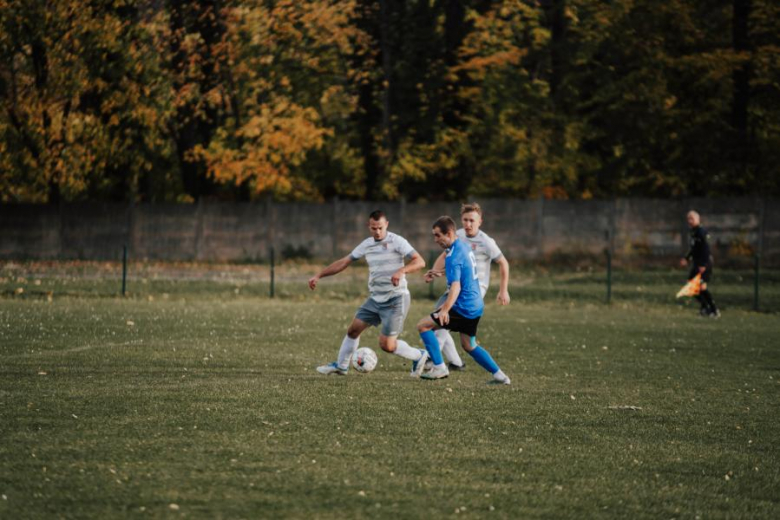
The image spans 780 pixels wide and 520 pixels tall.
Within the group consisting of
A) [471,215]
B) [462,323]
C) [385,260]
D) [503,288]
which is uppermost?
[471,215]

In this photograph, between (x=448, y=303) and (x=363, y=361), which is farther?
(x=363, y=361)

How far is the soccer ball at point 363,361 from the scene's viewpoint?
1340 centimetres

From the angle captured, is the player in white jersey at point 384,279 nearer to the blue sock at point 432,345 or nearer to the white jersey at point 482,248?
the blue sock at point 432,345

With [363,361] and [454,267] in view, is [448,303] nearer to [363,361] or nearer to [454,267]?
[454,267]

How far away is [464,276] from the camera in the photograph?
40.3ft

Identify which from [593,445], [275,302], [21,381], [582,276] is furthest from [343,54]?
[593,445]

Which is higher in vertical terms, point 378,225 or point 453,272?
point 378,225

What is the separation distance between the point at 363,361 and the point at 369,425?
3.66m

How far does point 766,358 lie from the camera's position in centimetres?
1647

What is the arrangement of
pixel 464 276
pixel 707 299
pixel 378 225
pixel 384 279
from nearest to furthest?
pixel 464 276 < pixel 378 225 < pixel 384 279 < pixel 707 299

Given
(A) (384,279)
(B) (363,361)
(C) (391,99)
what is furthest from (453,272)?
(C) (391,99)

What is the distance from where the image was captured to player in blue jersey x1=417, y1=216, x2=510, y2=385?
12.0 m

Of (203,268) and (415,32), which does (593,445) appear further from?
(415,32)

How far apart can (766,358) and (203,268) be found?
2319cm
